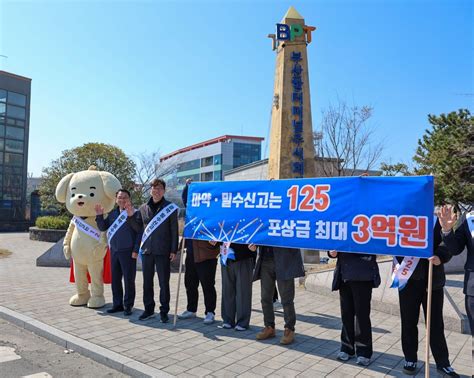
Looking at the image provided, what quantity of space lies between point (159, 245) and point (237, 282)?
4.12 feet

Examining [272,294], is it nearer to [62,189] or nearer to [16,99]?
[62,189]

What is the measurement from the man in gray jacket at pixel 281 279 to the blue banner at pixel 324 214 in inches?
10.2

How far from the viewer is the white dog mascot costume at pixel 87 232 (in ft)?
21.9

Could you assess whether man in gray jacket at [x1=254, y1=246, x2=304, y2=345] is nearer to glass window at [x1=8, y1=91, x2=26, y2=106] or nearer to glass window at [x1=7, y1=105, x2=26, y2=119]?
glass window at [x1=7, y1=105, x2=26, y2=119]

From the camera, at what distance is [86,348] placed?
4.74 m

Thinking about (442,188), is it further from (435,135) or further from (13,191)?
(13,191)

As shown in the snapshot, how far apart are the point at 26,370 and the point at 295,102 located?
409 inches

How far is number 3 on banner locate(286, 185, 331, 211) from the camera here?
457 cm

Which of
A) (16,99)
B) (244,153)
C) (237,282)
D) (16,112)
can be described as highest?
(244,153)

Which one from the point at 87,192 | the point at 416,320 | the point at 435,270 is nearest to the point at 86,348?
the point at 87,192

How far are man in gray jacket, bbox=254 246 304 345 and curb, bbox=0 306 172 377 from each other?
5.23ft

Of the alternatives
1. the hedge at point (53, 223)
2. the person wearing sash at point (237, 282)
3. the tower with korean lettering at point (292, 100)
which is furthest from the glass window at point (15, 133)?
the person wearing sash at point (237, 282)

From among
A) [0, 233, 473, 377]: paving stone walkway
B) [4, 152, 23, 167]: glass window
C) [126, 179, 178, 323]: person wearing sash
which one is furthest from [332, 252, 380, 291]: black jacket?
[4, 152, 23, 167]: glass window

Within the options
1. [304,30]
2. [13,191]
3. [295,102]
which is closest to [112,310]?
[295,102]
